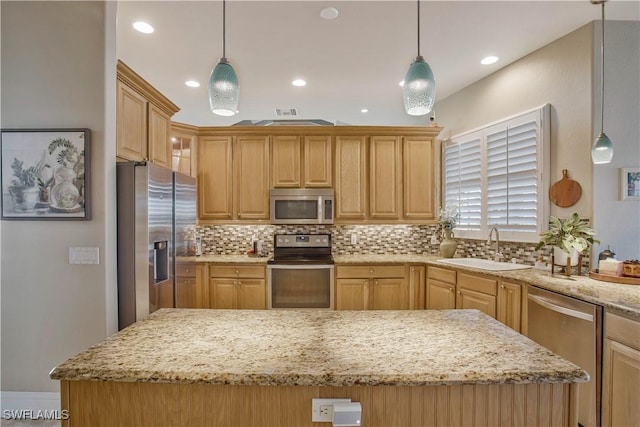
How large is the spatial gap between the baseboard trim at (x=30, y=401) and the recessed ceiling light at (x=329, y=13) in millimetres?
3293

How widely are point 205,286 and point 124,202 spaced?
5.36 ft

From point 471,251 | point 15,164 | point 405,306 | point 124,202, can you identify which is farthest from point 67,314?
point 471,251

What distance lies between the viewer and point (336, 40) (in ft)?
8.91

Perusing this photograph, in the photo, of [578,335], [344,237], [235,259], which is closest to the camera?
[578,335]

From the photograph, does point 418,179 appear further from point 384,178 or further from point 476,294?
point 476,294

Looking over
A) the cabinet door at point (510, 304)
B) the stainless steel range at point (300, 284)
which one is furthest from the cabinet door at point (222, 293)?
the cabinet door at point (510, 304)

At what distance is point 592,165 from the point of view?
2.48 m

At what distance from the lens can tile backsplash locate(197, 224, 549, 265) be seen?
411 cm

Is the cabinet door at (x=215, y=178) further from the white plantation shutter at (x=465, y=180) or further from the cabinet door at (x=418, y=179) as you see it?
the white plantation shutter at (x=465, y=180)

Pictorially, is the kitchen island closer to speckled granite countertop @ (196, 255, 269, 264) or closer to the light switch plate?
the light switch plate

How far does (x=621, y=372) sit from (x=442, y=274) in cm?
167

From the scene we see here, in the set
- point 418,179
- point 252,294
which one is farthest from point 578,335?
point 252,294

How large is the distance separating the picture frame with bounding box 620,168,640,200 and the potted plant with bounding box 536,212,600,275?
1.24 feet

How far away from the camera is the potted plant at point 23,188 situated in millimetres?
2102
